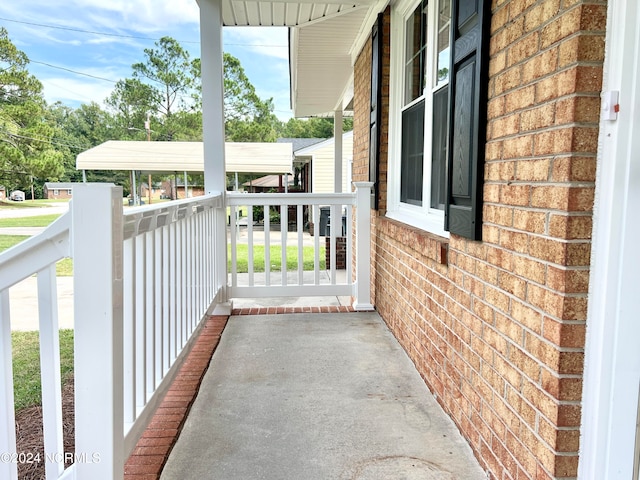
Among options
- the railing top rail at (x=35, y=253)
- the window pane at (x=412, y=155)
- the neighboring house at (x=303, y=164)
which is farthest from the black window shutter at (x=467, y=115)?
the neighboring house at (x=303, y=164)

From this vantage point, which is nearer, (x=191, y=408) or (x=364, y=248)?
(x=191, y=408)

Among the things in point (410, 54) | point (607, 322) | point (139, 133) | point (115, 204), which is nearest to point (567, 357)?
point (607, 322)

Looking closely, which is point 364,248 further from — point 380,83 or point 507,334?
point 507,334

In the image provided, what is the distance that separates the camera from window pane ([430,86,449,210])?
269 centimetres

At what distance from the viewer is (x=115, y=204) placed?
4.67 ft

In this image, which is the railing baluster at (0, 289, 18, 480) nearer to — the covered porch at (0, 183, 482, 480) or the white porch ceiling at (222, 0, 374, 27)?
the covered porch at (0, 183, 482, 480)

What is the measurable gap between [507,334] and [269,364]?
176cm

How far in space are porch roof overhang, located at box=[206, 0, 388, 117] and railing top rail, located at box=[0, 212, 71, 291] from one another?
128 inches

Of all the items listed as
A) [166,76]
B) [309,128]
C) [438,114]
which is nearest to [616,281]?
[438,114]

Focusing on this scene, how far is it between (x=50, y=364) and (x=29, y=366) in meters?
2.82

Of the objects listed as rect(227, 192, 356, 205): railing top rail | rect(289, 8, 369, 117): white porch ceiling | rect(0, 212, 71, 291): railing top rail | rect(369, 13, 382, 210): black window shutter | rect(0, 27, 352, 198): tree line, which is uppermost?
rect(0, 27, 352, 198): tree line

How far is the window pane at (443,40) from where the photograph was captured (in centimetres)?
267

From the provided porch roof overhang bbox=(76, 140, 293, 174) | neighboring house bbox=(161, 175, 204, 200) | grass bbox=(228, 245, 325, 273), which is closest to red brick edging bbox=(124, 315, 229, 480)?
grass bbox=(228, 245, 325, 273)

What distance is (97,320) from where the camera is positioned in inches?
54.9
